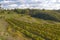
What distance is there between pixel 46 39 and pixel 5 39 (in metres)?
18.5

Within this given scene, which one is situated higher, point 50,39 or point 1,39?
point 1,39

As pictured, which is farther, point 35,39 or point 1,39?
point 35,39

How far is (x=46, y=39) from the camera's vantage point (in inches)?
2254

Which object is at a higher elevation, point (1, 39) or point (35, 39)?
point (1, 39)

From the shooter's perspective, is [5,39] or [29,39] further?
[29,39]

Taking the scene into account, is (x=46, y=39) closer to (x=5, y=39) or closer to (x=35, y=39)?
(x=35, y=39)

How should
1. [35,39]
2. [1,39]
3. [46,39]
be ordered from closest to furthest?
1. [1,39]
2. [35,39]
3. [46,39]

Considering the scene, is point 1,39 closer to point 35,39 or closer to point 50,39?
point 35,39

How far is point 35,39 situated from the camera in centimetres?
5312

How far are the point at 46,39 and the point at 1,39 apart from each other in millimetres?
19384

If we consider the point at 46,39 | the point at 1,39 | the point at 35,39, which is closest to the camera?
the point at 1,39

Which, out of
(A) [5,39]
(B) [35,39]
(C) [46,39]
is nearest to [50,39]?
(C) [46,39]

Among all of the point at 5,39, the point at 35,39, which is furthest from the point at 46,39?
the point at 5,39

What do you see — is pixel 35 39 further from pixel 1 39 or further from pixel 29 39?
pixel 1 39
